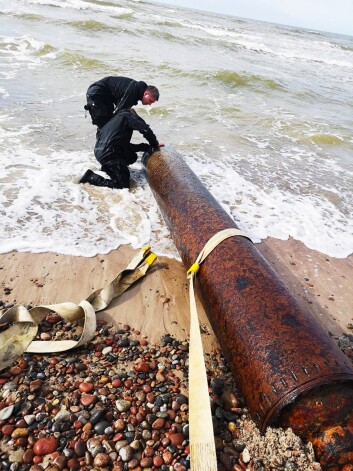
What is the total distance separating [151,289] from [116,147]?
2571 mm

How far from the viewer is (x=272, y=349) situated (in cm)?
188

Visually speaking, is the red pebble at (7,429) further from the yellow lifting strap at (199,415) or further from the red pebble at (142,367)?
the yellow lifting strap at (199,415)

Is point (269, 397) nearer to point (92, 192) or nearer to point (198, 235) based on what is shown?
point (198, 235)

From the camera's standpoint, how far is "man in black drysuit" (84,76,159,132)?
482cm

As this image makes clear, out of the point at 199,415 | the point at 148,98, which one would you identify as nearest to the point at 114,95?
the point at 148,98

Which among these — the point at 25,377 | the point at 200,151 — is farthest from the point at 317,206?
the point at 25,377

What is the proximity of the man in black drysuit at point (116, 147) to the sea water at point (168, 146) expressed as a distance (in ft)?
0.65

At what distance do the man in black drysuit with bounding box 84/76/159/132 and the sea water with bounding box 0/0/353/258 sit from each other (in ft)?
2.63

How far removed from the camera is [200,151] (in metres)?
6.52

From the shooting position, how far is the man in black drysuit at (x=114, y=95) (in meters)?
4.82

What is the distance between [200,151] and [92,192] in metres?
2.71

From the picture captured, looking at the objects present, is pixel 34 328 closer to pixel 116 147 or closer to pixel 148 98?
pixel 116 147

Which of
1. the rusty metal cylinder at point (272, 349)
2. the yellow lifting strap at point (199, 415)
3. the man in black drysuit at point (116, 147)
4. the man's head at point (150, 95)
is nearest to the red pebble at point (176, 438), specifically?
the yellow lifting strap at point (199, 415)

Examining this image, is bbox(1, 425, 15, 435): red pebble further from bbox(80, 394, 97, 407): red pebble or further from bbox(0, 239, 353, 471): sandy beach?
bbox(0, 239, 353, 471): sandy beach
